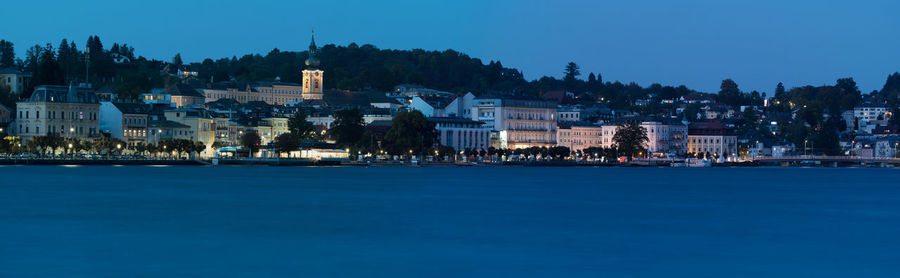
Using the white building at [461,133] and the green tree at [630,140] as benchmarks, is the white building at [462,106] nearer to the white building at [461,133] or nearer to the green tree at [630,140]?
the white building at [461,133]

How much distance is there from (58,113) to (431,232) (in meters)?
65.3

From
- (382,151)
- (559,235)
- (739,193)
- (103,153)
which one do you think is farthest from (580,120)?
(559,235)

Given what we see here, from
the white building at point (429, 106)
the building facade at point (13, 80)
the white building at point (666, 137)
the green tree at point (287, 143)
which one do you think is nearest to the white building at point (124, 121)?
the green tree at point (287, 143)

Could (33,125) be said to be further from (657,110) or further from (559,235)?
(657,110)

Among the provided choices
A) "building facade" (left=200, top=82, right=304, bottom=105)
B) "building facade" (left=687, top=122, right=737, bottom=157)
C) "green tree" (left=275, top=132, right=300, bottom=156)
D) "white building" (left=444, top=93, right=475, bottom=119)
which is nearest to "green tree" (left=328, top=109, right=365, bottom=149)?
"green tree" (left=275, top=132, right=300, bottom=156)

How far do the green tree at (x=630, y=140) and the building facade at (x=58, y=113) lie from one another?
53909mm

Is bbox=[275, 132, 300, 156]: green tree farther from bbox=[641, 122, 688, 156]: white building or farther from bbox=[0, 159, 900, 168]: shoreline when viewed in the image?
bbox=[641, 122, 688, 156]: white building

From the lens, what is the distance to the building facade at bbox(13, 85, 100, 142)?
9212cm

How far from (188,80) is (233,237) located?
125 metres

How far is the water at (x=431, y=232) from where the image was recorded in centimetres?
2661

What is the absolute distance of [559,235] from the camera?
34.1 meters

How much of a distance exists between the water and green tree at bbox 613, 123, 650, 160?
226 ft

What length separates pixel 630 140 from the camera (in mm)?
127375

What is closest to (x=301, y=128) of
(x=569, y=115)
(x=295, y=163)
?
(x=295, y=163)
